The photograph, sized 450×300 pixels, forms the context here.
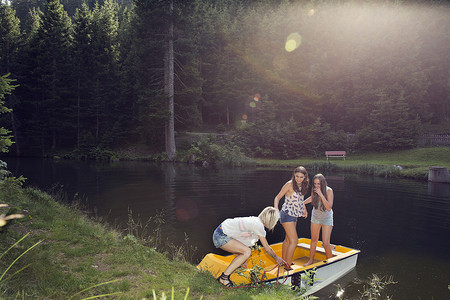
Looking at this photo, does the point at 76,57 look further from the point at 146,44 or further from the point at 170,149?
the point at 170,149

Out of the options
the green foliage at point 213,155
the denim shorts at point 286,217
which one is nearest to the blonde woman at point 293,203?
the denim shorts at point 286,217

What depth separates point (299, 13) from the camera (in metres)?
48.7

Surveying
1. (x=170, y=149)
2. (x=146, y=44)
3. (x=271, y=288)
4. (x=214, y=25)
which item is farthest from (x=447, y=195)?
(x=214, y=25)

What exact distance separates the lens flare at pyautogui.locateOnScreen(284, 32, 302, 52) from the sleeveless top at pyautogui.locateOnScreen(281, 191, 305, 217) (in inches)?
1724

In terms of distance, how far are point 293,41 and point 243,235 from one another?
46304 millimetres

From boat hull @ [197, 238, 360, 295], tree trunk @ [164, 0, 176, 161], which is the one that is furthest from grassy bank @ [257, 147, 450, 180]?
boat hull @ [197, 238, 360, 295]

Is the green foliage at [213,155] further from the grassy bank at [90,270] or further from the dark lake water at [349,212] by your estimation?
the grassy bank at [90,270]

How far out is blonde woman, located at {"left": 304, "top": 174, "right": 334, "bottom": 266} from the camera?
7180 mm

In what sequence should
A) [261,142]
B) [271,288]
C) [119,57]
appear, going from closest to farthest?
[271,288] < [261,142] < [119,57]

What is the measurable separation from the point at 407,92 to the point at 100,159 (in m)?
40.2

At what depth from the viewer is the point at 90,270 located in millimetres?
5742

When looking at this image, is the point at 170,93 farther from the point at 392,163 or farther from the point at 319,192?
the point at 319,192

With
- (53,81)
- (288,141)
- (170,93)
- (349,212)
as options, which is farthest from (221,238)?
(53,81)

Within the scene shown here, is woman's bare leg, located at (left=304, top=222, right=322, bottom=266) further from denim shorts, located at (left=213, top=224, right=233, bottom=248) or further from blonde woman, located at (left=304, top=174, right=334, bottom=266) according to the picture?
denim shorts, located at (left=213, top=224, right=233, bottom=248)
